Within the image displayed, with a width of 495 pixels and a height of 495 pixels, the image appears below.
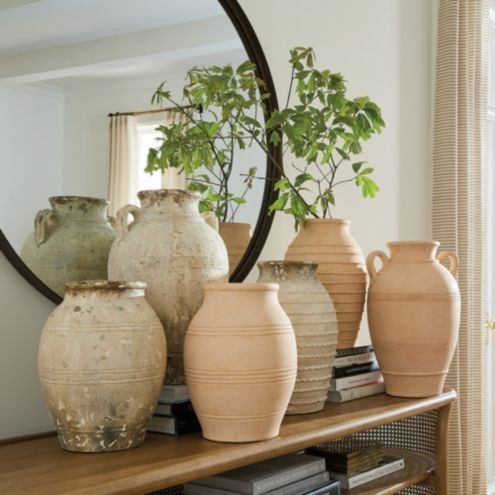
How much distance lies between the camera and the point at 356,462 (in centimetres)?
175

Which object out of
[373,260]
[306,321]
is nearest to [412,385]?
[373,260]

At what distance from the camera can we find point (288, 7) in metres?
2.27

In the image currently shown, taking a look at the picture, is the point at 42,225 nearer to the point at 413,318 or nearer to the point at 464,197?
the point at 413,318

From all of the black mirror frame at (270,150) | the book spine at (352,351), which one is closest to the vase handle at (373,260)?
the book spine at (352,351)

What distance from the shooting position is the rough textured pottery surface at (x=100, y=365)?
1172 mm

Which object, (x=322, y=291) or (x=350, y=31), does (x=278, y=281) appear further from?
(x=350, y=31)

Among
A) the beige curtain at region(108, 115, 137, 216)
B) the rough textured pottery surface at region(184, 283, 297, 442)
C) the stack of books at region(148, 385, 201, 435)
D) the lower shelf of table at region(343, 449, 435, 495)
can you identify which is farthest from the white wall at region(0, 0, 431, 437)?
the lower shelf of table at region(343, 449, 435, 495)

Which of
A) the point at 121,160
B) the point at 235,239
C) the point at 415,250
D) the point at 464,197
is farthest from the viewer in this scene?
the point at 464,197

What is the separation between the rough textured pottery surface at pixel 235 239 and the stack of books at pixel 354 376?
372mm

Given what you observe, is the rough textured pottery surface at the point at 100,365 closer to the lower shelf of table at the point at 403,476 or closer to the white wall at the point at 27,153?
the white wall at the point at 27,153

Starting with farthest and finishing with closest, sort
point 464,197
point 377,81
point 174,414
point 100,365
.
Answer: point 464,197
point 377,81
point 174,414
point 100,365

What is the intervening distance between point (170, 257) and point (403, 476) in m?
0.86

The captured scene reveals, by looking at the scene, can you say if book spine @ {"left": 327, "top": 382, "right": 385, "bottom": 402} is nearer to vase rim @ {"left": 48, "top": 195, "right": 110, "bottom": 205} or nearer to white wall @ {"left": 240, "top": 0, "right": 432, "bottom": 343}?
white wall @ {"left": 240, "top": 0, "right": 432, "bottom": 343}

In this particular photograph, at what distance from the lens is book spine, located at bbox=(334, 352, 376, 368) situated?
1.80m
